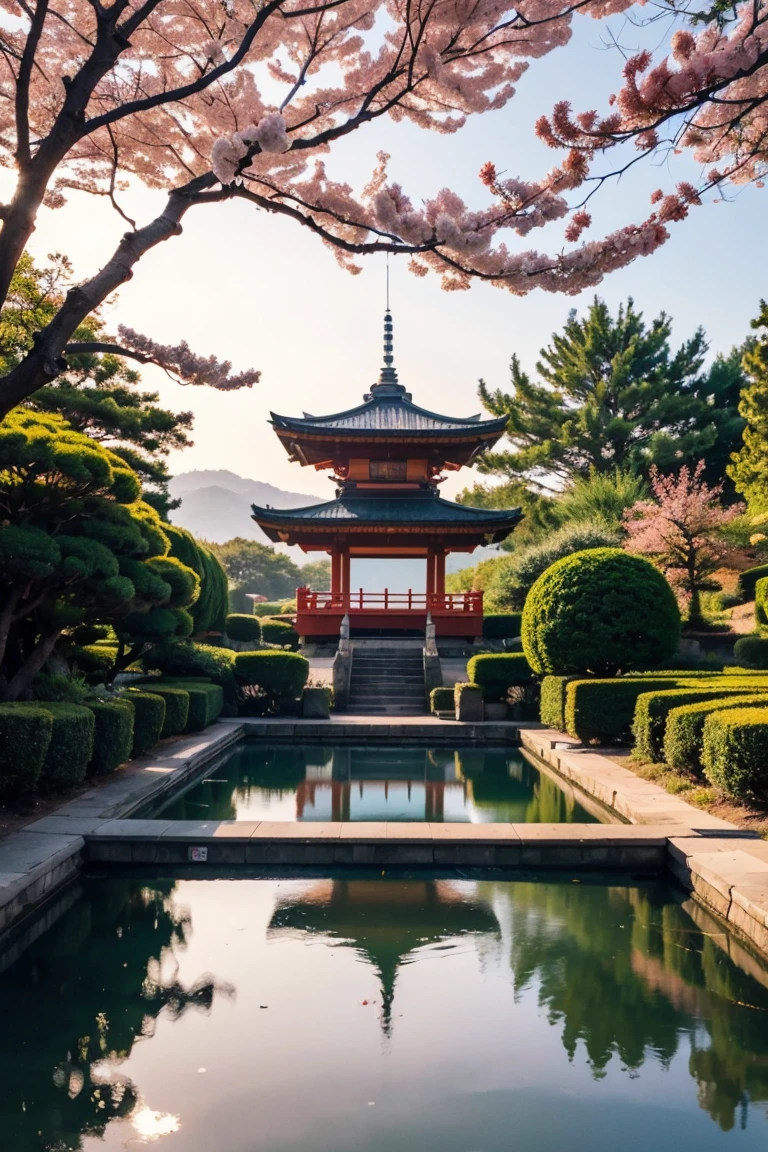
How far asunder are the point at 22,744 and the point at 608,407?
31630 mm

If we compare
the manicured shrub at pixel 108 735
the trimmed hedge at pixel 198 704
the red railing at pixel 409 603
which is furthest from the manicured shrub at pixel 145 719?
the red railing at pixel 409 603

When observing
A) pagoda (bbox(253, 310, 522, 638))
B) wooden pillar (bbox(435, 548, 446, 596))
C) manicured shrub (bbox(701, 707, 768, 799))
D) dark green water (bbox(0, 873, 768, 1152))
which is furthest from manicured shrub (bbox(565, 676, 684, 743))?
wooden pillar (bbox(435, 548, 446, 596))

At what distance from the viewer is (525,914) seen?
20.0ft

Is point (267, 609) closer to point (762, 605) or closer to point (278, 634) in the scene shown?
point (278, 634)

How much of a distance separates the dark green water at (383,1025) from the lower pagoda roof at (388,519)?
19.4 meters

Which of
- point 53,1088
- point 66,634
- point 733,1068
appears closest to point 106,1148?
point 53,1088

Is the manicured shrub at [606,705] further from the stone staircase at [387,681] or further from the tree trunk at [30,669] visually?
the tree trunk at [30,669]

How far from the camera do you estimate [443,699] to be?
60.5ft

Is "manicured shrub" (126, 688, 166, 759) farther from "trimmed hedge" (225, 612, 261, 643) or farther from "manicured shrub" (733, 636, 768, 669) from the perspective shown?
"trimmed hedge" (225, 612, 261, 643)

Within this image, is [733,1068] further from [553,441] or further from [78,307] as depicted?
[553,441]

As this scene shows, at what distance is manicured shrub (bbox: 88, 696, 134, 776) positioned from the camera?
9742mm

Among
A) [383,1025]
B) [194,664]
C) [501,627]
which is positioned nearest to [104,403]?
[194,664]

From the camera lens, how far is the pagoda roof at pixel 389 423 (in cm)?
2639

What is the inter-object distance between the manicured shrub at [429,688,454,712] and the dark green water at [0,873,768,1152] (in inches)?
464
